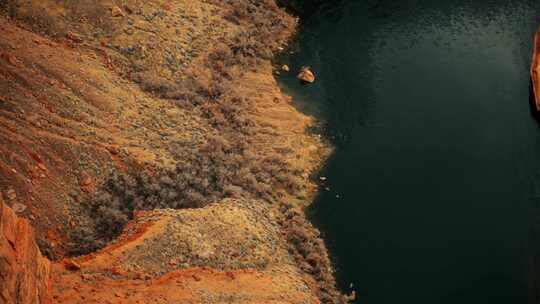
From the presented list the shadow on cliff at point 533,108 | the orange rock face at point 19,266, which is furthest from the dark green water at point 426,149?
the orange rock face at point 19,266

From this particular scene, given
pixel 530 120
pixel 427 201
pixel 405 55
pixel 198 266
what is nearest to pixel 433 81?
pixel 405 55

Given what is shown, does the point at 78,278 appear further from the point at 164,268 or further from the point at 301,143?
the point at 301,143

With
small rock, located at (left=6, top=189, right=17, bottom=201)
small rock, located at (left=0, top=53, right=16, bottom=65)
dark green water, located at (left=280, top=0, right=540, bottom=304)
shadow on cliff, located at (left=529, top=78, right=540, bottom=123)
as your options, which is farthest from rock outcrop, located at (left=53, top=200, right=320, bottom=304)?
shadow on cliff, located at (left=529, top=78, right=540, bottom=123)

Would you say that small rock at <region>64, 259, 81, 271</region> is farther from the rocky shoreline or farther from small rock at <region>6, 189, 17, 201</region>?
small rock at <region>6, 189, 17, 201</region>

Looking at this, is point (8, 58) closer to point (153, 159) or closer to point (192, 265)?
point (153, 159)

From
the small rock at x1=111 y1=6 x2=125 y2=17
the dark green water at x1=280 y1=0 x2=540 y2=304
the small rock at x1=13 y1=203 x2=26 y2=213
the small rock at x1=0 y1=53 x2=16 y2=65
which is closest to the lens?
the small rock at x1=13 y1=203 x2=26 y2=213
